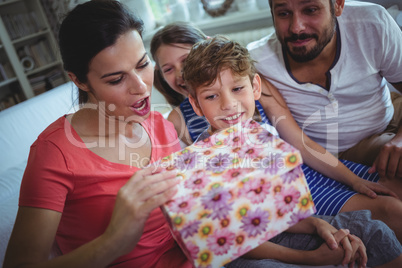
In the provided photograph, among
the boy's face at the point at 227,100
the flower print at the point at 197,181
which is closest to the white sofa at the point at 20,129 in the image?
the boy's face at the point at 227,100

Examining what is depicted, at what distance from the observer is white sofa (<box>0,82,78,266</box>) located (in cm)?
162

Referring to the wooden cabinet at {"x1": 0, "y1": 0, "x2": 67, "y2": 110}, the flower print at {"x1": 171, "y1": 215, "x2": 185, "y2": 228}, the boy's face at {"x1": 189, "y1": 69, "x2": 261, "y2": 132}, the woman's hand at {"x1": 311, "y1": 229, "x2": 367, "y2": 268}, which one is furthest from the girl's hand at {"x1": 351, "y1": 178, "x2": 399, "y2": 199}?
the wooden cabinet at {"x1": 0, "y1": 0, "x2": 67, "y2": 110}

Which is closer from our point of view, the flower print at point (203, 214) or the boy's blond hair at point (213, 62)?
the flower print at point (203, 214)

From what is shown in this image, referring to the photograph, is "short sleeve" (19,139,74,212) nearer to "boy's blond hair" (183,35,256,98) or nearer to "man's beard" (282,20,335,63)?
"boy's blond hair" (183,35,256,98)

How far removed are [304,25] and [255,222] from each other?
3.03 ft

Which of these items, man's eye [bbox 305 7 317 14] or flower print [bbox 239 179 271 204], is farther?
man's eye [bbox 305 7 317 14]

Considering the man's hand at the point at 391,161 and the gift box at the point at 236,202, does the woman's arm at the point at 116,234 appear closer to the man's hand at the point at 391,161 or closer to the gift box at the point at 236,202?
the gift box at the point at 236,202

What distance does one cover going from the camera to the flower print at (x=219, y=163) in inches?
28.8

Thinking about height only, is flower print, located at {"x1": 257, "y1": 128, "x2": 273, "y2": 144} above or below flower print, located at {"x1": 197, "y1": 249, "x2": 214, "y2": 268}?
above

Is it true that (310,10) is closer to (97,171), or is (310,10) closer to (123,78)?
(123,78)

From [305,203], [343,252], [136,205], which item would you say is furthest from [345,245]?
[136,205]

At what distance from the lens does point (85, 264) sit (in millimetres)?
721

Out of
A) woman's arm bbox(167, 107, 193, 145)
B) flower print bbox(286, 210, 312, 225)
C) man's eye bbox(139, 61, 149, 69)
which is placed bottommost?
woman's arm bbox(167, 107, 193, 145)

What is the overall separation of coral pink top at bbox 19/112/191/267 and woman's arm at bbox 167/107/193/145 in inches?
20.2
